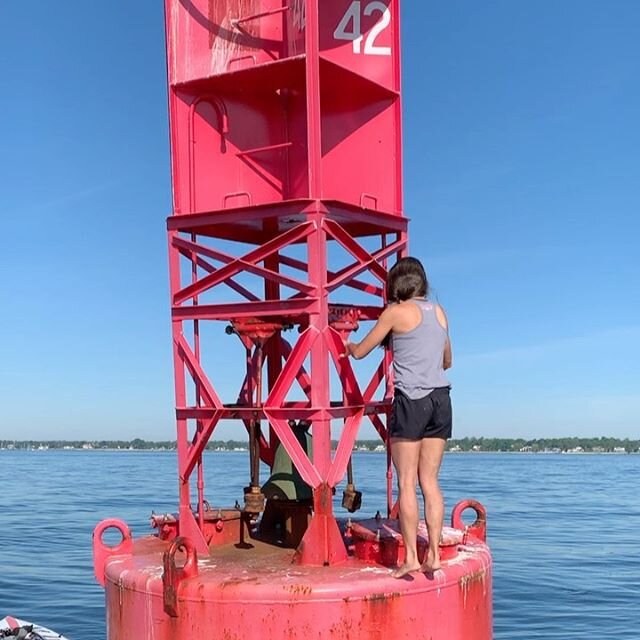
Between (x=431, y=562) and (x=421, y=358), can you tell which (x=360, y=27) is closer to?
(x=421, y=358)

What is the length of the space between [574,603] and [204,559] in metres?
14.1

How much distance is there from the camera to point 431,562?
778cm

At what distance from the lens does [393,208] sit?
33.4 ft

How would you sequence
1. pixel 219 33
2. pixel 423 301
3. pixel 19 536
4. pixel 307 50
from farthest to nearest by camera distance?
pixel 19 536, pixel 219 33, pixel 307 50, pixel 423 301

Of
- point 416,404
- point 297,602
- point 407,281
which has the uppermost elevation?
point 407,281

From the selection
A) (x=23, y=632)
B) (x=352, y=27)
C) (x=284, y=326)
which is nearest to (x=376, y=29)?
(x=352, y=27)

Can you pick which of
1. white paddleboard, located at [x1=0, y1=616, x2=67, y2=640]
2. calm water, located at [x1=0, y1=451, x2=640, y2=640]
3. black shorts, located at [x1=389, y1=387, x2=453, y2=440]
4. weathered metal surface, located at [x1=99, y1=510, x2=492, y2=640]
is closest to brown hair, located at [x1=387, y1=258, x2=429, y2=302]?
black shorts, located at [x1=389, y1=387, x2=453, y2=440]

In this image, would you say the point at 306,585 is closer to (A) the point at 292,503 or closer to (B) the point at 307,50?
(A) the point at 292,503

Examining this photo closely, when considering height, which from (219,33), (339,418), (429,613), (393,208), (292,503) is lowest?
(429,613)

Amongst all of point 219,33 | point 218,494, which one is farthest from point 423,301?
point 218,494

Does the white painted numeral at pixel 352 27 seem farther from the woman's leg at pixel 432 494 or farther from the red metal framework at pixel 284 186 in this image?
the woman's leg at pixel 432 494

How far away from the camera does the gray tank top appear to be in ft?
26.1

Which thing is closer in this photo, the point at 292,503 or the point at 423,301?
the point at 423,301

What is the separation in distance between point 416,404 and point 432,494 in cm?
80
